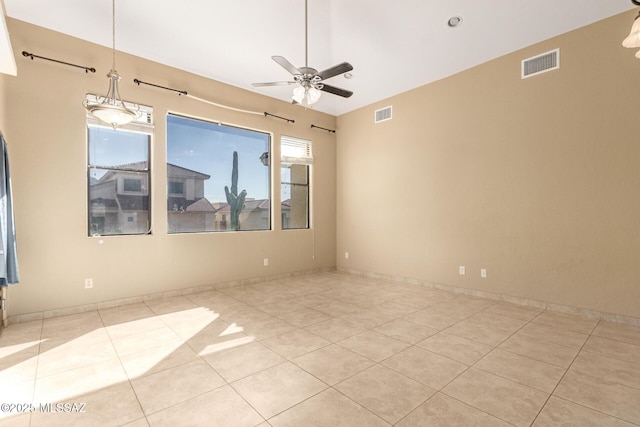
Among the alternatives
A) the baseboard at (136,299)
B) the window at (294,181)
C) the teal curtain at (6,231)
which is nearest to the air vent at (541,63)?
the window at (294,181)

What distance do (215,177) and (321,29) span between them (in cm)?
288

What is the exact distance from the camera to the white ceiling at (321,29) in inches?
135

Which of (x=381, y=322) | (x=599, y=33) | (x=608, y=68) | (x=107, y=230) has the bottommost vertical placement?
(x=381, y=322)

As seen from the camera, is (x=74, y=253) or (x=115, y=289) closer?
(x=74, y=253)

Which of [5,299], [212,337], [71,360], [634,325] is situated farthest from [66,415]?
[634,325]

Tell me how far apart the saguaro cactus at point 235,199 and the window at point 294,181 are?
0.83 meters

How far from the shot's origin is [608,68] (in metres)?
3.51

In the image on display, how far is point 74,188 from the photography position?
386 cm

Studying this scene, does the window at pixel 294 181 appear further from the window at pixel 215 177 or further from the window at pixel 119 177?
the window at pixel 119 177

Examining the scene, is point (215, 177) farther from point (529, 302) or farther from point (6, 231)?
point (529, 302)

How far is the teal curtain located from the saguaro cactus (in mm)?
2774

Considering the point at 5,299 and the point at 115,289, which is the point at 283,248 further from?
the point at 5,299

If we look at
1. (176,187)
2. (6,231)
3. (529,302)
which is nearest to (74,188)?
(6,231)

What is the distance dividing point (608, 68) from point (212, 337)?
17.4ft
